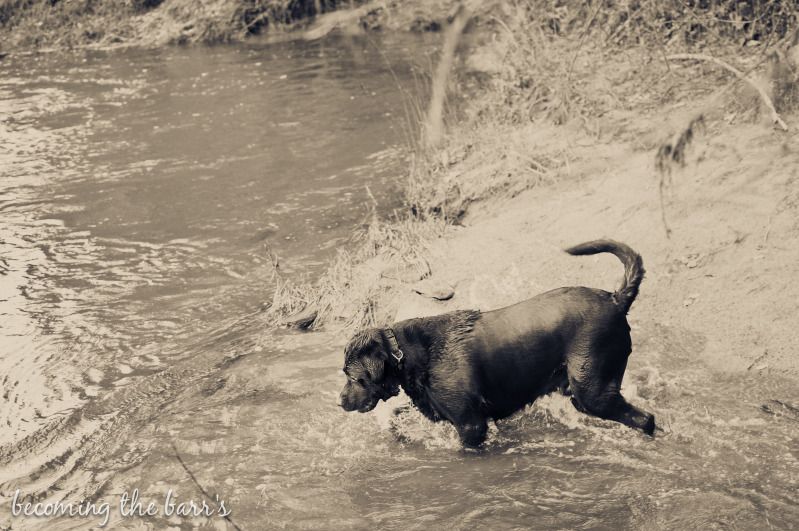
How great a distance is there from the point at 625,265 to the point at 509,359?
1007 mm

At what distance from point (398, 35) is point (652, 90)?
1076 cm

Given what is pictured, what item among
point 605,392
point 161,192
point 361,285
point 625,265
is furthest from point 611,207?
point 161,192

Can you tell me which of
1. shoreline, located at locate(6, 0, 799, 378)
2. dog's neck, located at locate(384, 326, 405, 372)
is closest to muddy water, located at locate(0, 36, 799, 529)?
shoreline, located at locate(6, 0, 799, 378)

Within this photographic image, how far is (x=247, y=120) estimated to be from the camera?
14.5 m

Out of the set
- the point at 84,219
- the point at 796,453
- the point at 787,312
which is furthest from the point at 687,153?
the point at 84,219

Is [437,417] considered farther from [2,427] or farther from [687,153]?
[687,153]

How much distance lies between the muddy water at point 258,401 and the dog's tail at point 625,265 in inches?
37.1

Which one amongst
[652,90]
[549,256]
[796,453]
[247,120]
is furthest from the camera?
[247,120]

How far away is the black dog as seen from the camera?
5316 millimetres

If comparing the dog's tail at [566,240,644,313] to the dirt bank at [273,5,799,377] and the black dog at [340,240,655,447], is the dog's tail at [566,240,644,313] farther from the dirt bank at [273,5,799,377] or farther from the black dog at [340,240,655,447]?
the dirt bank at [273,5,799,377]

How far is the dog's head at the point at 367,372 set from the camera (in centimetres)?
536

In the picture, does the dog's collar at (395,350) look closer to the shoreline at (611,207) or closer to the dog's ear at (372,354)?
the dog's ear at (372,354)

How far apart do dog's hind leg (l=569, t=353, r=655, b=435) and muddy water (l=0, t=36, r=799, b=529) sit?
0.18m

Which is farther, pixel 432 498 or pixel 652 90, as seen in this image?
pixel 652 90
